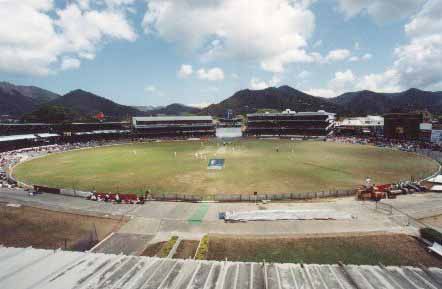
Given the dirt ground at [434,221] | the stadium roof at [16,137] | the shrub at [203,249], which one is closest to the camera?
the shrub at [203,249]

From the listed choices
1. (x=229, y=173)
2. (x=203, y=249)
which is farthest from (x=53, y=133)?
(x=203, y=249)

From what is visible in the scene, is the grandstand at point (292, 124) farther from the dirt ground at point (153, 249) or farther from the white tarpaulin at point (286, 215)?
the dirt ground at point (153, 249)

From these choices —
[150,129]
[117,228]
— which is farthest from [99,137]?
[117,228]

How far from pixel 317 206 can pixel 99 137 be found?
11938 centimetres

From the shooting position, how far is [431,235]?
21.6m

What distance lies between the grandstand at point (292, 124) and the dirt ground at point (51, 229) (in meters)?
117

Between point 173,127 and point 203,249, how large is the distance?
124m

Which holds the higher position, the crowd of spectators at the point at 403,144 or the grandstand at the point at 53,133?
the grandstand at the point at 53,133

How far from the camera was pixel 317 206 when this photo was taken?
31.2 m

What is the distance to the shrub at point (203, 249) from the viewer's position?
19750 millimetres

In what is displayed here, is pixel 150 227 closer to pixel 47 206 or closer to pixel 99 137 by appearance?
pixel 47 206

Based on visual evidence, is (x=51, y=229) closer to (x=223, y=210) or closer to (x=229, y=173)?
(x=223, y=210)

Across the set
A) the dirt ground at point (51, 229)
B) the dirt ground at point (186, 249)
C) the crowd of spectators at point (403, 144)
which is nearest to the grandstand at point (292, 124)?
the crowd of spectators at point (403, 144)

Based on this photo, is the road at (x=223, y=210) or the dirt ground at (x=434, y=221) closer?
the road at (x=223, y=210)
